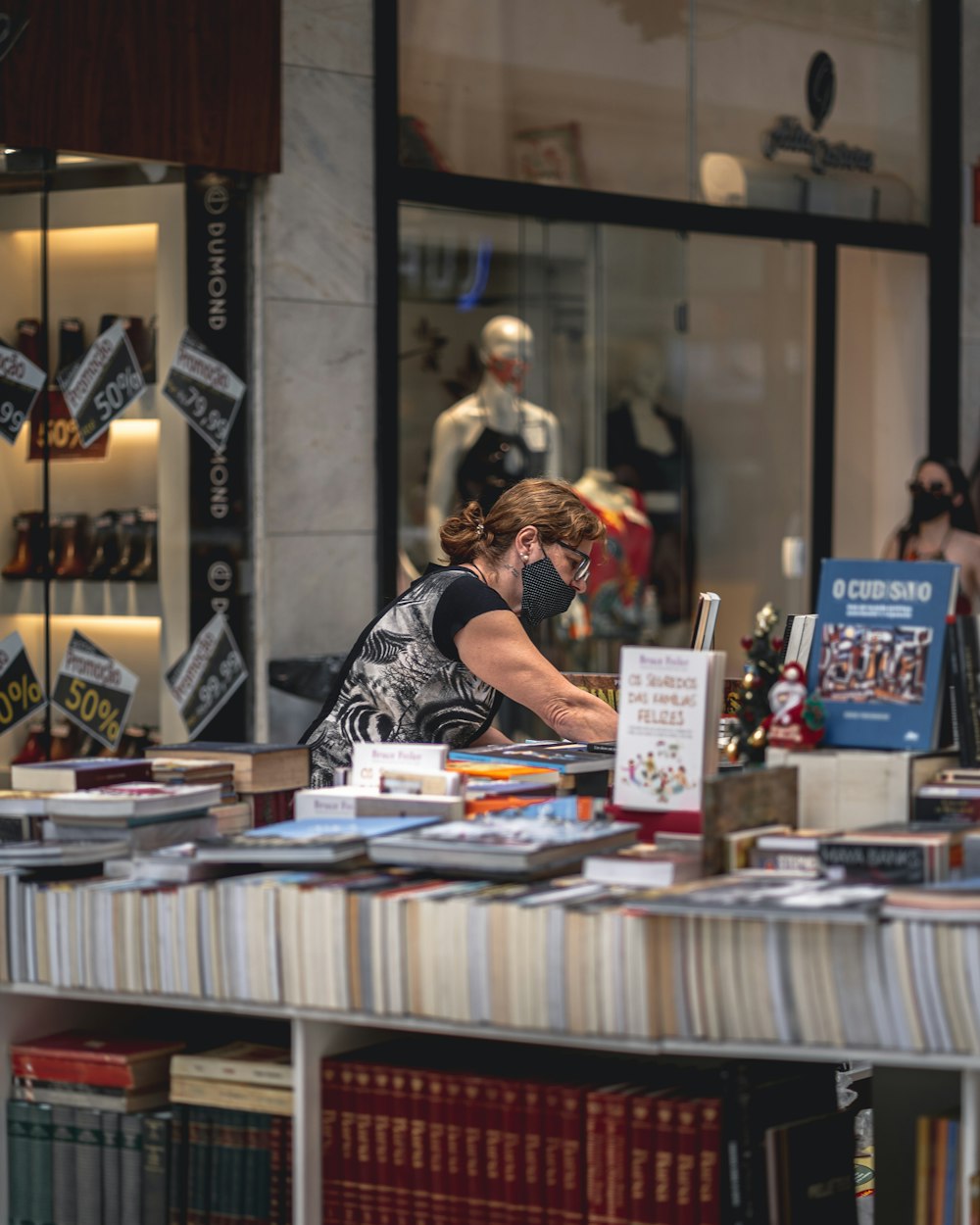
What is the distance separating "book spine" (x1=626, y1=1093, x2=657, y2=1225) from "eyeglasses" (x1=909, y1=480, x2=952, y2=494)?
6774mm

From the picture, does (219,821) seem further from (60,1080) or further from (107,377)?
(107,377)

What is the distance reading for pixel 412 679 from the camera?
442 centimetres

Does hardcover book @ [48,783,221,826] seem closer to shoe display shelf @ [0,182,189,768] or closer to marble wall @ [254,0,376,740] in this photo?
shoe display shelf @ [0,182,189,768]

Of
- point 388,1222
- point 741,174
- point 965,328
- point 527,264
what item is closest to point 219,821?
point 388,1222

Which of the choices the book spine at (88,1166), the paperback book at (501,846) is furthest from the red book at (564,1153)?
the book spine at (88,1166)

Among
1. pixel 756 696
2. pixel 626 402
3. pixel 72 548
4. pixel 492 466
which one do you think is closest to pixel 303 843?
pixel 756 696

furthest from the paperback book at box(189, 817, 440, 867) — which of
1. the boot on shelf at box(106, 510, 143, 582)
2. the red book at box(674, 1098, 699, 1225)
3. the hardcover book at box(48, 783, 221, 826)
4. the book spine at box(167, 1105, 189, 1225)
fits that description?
the boot on shelf at box(106, 510, 143, 582)

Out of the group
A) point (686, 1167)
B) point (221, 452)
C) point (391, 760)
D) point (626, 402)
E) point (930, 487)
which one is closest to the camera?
point (686, 1167)

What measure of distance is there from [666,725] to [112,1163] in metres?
1.14

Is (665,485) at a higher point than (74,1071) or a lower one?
higher

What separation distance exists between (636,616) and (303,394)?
217cm

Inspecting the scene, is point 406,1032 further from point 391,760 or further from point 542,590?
point 542,590

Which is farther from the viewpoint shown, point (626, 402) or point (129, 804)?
point (626, 402)

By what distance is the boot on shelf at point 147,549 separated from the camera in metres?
7.28
